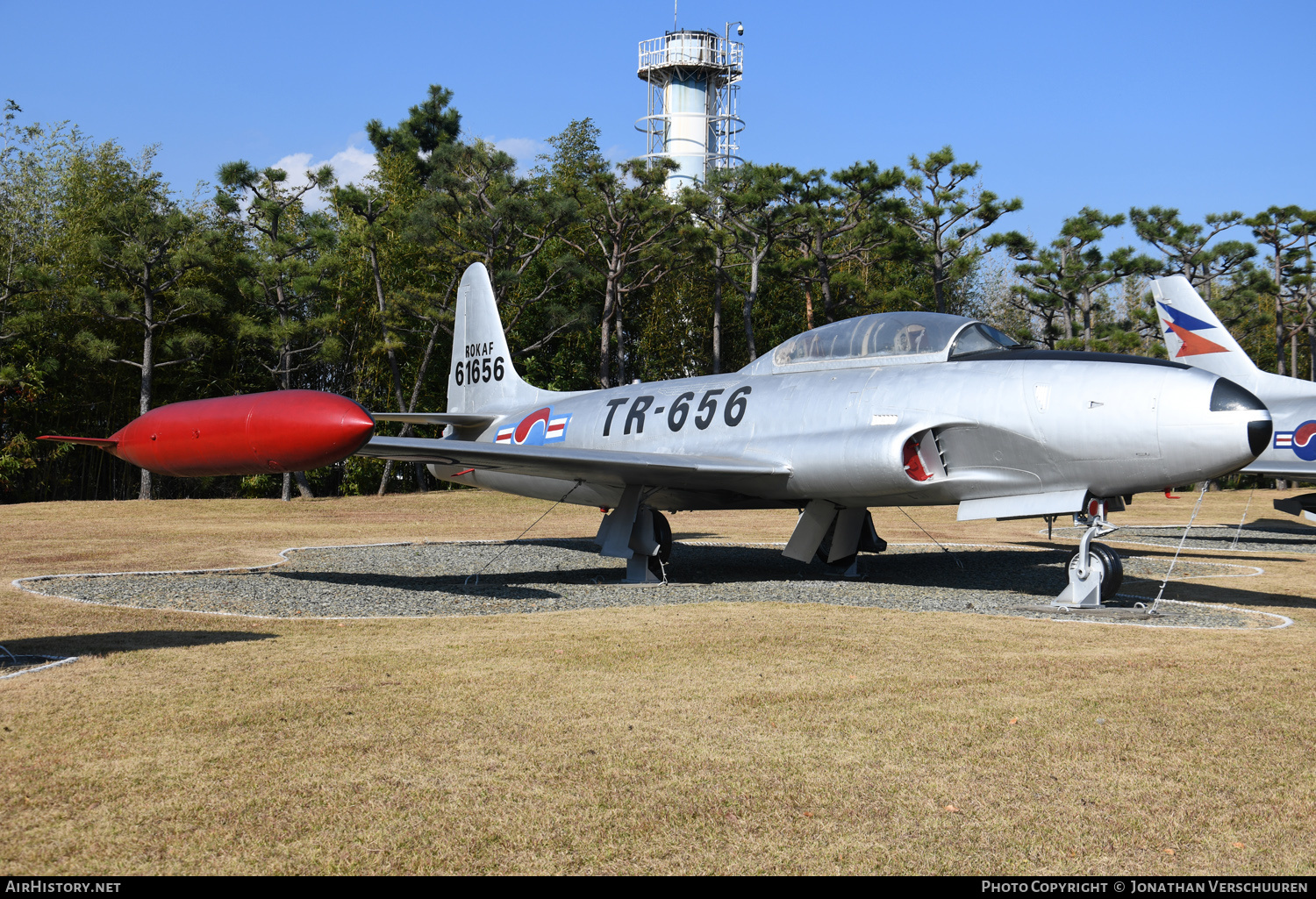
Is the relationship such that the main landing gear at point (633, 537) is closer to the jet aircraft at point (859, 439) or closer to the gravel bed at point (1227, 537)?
the jet aircraft at point (859, 439)

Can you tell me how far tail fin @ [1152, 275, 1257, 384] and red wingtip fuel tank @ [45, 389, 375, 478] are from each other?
55.1 ft

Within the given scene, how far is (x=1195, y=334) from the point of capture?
773 inches

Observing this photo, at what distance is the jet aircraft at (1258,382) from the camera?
17531mm

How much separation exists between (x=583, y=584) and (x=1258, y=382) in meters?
14.3

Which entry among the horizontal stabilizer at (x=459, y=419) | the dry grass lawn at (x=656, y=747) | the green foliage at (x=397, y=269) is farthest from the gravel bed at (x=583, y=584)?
the green foliage at (x=397, y=269)

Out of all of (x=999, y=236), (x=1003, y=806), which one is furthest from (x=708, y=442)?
(x=999, y=236)

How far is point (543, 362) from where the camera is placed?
46875 millimetres

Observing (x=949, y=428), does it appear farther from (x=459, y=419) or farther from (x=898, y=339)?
(x=459, y=419)

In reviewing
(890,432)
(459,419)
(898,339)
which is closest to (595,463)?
(890,432)

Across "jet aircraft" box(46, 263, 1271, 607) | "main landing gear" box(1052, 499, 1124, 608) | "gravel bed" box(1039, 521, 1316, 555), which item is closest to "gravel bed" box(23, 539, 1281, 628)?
"main landing gear" box(1052, 499, 1124, 608)

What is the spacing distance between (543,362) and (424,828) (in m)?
43.8

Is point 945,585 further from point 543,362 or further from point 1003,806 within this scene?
point 543,362

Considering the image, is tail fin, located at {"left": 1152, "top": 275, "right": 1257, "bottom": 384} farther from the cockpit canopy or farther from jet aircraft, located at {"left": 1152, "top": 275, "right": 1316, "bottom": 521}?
the cockpit canopy

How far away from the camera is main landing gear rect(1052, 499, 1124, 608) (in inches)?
383
